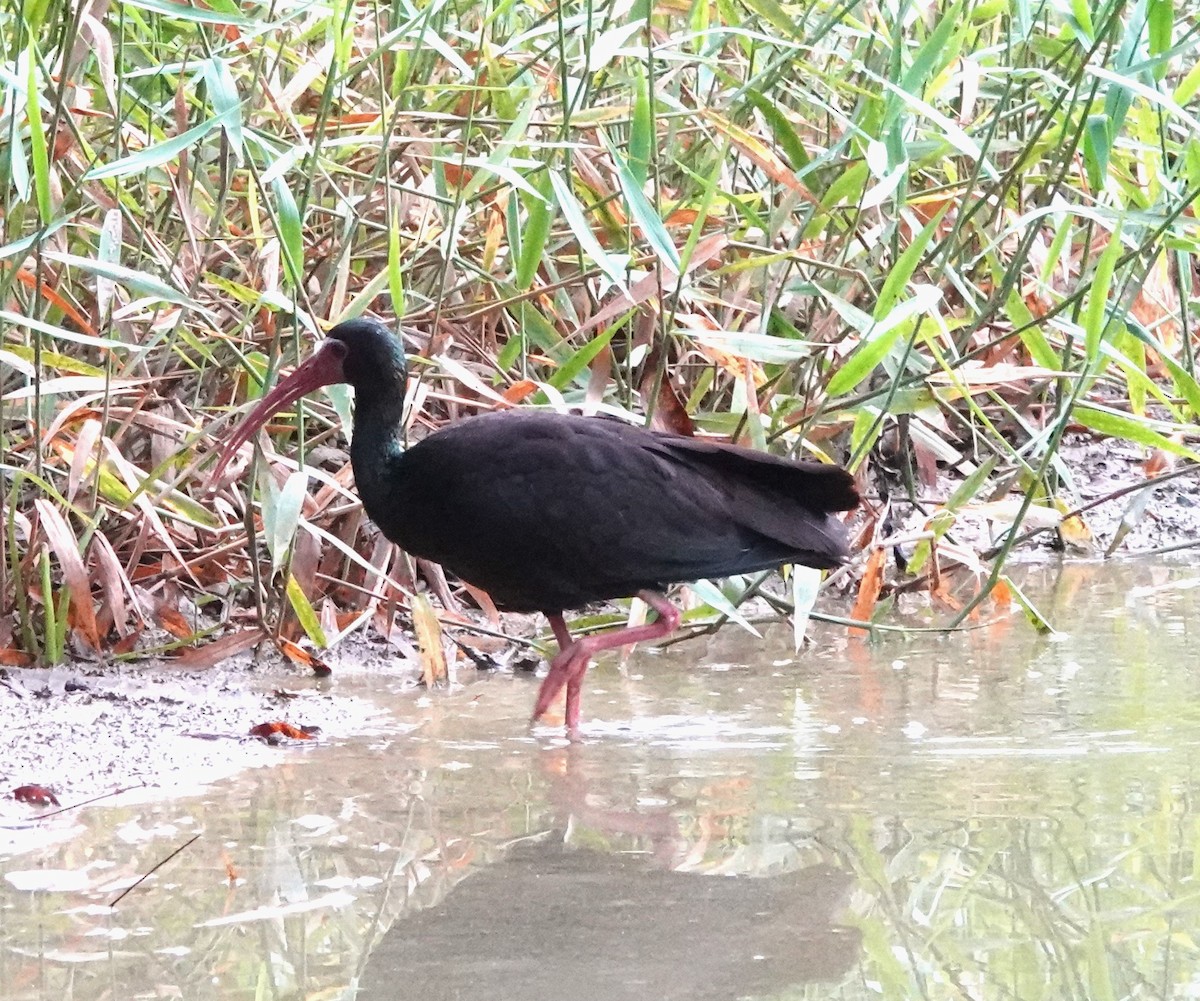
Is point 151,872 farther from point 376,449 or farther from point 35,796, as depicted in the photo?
point 376,449

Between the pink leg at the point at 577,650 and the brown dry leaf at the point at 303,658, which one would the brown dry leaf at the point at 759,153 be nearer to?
the pink leg at the point at 577,650

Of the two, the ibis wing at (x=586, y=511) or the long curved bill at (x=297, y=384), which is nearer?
the ibis wing at (x=586, y=511)

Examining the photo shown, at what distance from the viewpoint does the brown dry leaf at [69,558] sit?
434cm

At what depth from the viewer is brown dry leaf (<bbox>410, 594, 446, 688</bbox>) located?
4.64m

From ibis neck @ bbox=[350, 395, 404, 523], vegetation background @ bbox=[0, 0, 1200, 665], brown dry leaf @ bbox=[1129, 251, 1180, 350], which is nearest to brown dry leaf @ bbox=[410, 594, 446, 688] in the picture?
vegetation background @ bbox=[0, 0, 1200, 665]

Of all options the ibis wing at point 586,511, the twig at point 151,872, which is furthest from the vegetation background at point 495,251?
the twig at point 151,872

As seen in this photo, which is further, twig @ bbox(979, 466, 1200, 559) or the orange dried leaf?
twig @ bbox(979, 466, 1200, 559)

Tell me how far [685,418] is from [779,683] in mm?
915

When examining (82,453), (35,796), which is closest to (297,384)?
(82,453)

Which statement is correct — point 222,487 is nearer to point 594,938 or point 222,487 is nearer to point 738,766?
point 738,766

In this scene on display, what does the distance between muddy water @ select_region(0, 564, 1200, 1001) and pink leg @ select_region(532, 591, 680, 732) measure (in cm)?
13

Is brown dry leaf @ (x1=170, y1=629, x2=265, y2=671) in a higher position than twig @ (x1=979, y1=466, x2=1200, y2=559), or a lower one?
lower

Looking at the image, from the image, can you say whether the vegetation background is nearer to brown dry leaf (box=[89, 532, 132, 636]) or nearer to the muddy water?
brown dry leaf (box=[89, 532, 132, 636])

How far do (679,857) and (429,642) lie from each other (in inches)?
66.0
